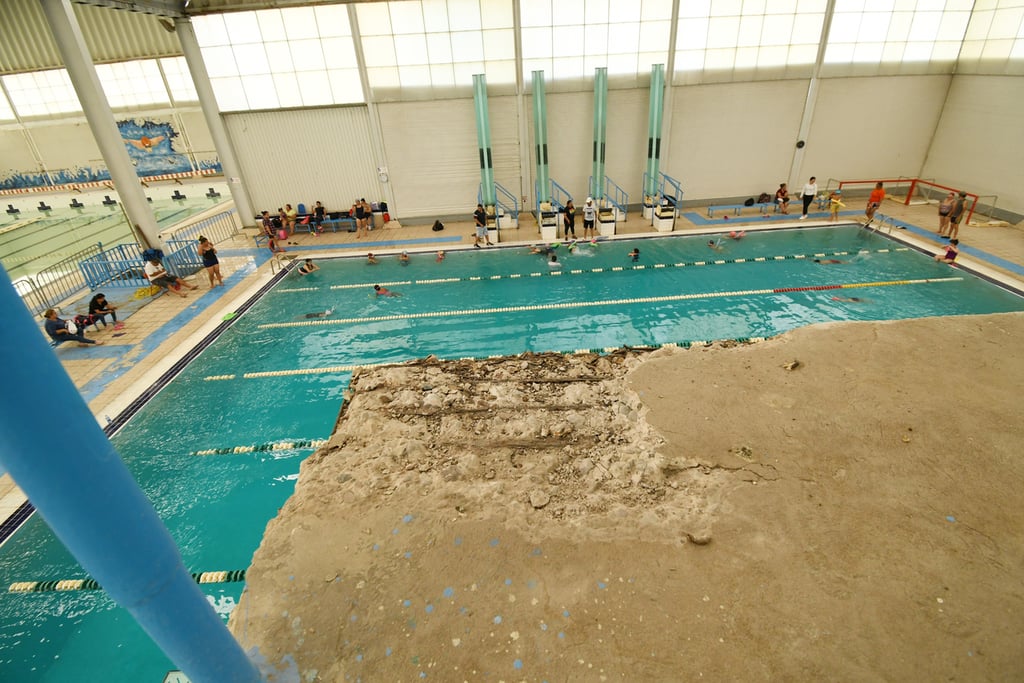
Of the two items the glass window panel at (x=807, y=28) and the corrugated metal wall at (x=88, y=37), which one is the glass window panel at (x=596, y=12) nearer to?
the glass window panel at (x=807, y=28)

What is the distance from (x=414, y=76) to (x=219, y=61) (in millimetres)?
6043

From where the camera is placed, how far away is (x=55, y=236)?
19.1 metres

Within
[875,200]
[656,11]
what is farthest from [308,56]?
[875,200]

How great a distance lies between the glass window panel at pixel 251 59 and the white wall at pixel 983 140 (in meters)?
22.0

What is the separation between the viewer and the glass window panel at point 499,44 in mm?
14562

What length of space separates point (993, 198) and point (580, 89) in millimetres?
12839

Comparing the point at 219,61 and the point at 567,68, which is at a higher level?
the point at 219,61

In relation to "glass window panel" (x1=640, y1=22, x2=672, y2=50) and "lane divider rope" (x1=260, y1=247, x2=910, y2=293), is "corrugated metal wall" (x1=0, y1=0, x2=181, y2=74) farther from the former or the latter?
"glass window panel" (x1=640, y1=22, x2=672, y2=50)

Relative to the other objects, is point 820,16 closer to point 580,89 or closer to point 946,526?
point 580,89

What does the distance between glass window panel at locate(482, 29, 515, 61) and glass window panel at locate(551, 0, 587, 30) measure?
134 cm

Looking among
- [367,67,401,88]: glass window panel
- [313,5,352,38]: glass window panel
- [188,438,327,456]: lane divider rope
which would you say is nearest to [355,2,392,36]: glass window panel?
[313,5,352,38]: glass window panel

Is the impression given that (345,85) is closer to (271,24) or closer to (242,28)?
(271,24)

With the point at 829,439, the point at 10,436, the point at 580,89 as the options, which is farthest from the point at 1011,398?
the point at 580,89

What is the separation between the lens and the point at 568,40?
48.2 ft
